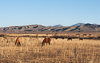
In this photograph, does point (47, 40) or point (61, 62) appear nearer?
point (61, 62)

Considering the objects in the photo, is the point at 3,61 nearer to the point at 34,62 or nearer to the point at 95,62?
the point at 34,62

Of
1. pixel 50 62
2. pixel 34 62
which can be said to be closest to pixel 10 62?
pixel 34 62

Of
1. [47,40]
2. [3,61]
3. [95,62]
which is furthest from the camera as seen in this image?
[47,40]

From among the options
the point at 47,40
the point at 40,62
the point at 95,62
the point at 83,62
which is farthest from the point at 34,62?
the point at 47,40

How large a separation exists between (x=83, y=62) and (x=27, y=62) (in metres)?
3.39

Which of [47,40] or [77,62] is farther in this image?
[47,40]

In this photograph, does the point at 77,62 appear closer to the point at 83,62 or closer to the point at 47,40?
the point at 83,62

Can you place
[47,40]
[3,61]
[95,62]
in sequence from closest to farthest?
1. [95,62]
2. [3,61]
3. [47,40]

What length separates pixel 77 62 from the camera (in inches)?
404

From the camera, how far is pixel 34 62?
10.3 meters

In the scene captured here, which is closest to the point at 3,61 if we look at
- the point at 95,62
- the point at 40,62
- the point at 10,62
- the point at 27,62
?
the point at 10,62

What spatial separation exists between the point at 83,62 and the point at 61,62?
1337mm

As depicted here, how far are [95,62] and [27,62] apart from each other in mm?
4042

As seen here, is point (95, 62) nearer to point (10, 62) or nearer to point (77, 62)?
point (77, 62)
